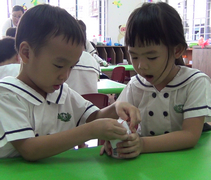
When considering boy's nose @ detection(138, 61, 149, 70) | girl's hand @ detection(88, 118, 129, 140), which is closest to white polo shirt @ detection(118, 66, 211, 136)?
boy's nose @ detection(138, 61, 149, 70)

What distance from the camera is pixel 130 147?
26.8 inches

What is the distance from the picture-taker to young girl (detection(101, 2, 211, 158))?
765 mm

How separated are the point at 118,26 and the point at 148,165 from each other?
22.1 feet

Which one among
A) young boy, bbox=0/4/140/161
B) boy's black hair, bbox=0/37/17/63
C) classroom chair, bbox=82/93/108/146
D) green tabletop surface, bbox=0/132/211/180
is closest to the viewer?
green tabletop surface, bbox=0/132/211/180

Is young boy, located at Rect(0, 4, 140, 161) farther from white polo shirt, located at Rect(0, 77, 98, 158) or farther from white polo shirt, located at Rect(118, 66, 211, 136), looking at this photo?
white polo shirt, located at Rect(118, 66, 211, 136)

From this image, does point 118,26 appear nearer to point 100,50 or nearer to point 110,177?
point 100,50

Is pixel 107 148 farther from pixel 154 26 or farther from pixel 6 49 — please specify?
pixel 6 49

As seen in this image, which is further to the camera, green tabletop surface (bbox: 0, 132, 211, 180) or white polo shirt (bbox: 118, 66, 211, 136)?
white polo shirt (bbox: 118, 66, 211, 136)

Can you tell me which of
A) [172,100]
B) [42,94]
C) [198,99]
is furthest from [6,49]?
[198,99]

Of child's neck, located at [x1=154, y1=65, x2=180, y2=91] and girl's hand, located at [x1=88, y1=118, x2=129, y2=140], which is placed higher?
child's neck, located at [x1=154, y1=65, x2=180, y2=91]

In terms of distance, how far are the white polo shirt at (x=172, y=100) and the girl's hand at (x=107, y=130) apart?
0.29 m

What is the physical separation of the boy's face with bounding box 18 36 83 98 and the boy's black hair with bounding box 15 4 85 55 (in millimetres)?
17

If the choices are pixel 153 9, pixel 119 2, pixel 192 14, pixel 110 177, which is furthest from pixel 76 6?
pixel 110 177

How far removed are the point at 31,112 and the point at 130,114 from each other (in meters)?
0.32
